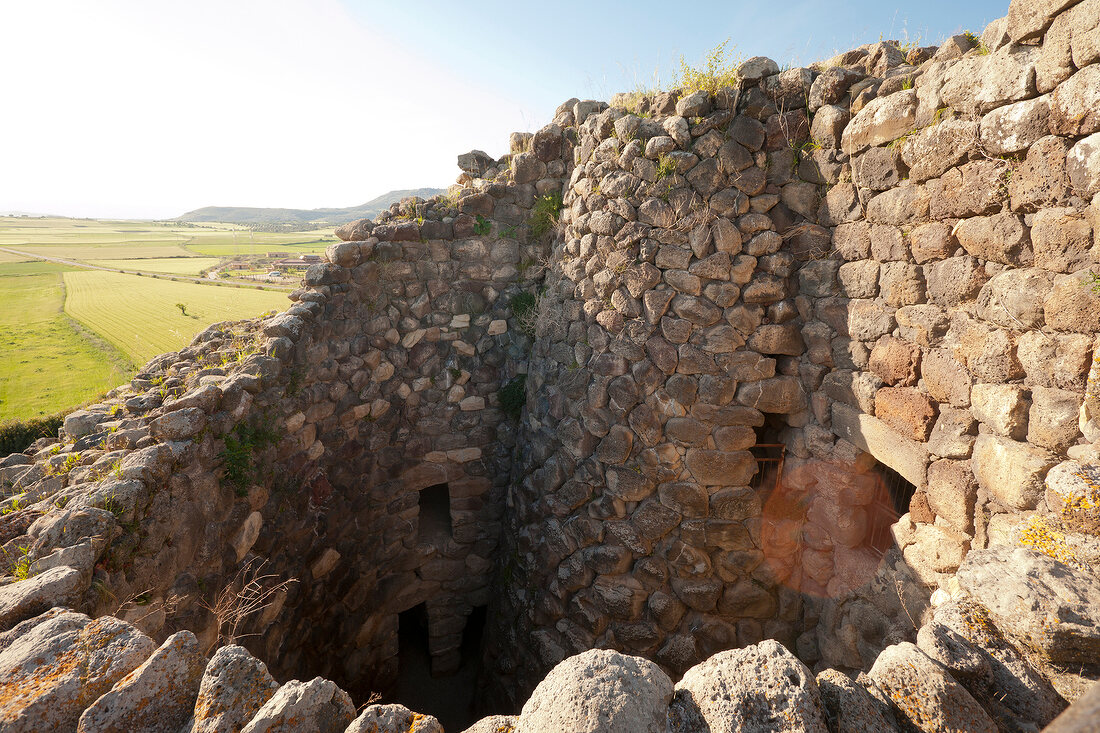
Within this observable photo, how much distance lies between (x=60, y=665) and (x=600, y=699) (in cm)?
202

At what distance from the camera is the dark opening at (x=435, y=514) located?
261 inches

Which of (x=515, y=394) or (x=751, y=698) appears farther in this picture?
(x=515, y=394)

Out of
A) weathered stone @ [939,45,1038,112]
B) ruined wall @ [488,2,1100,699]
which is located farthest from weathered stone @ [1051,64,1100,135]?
weathered stone @ [939,45,1038,112]

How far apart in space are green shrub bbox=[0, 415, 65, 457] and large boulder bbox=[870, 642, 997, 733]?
24.4 feet

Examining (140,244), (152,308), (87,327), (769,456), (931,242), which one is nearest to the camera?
(931,242)

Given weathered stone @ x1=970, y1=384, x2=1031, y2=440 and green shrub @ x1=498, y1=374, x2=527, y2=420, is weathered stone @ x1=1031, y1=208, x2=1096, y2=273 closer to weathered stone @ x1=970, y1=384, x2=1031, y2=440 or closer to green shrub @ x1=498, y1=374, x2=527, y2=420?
weathered stone @ x1=970, y1=384, x2=1031, y2=440

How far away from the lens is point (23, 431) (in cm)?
554

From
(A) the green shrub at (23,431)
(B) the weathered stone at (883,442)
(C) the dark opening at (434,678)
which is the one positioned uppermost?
(B) the weathered stone at (883,442)

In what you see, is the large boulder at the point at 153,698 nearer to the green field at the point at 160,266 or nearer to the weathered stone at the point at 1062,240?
the weathered stone at the point at 1062,240

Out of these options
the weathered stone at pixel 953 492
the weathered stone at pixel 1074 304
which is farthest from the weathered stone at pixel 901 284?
the weathered stone at pixel 953 492

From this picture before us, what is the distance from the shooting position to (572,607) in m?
4.81

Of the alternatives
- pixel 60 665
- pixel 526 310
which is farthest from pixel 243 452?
pixel 526 310

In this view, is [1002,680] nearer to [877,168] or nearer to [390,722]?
[390,722]

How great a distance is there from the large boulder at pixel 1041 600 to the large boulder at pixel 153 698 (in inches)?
118
